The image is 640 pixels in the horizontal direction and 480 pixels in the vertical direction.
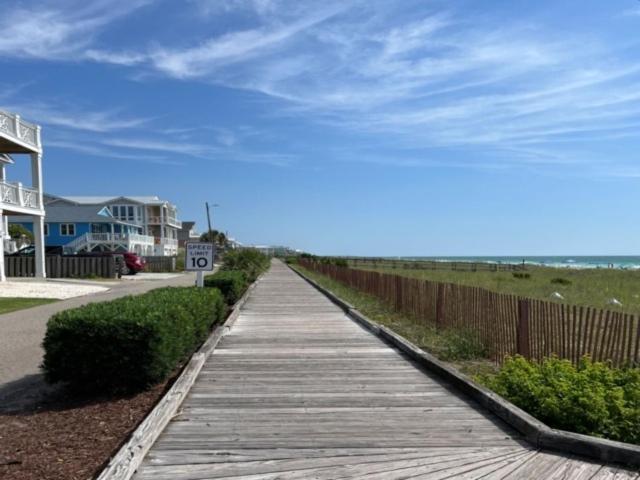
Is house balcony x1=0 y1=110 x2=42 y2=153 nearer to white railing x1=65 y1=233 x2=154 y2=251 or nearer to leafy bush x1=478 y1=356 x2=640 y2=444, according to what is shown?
white railing x1=65 y1=233 x2=154 y2=251

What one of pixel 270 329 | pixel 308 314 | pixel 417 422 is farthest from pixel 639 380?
pixel 308 314

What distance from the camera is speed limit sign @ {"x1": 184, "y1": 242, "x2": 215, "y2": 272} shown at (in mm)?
12867

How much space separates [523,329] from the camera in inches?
339

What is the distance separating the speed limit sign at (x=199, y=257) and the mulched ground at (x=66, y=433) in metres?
5.99

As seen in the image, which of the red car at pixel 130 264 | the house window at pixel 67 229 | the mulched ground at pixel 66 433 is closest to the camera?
the mulched ground at pixel 66 433

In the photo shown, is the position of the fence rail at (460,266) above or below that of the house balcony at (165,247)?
below

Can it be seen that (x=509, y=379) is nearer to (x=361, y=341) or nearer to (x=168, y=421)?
(x=168, y=421)

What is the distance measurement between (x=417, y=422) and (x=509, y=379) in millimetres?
1194

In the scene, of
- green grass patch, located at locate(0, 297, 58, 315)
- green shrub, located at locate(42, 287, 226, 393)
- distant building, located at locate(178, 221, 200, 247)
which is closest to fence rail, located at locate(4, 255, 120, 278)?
green grass patch, located at locate(0, 297, 58, 315)

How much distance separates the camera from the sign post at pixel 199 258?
1286 cm

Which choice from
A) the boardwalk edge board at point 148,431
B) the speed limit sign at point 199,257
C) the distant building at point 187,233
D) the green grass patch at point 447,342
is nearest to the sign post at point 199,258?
the speed limit sign at point 199,257

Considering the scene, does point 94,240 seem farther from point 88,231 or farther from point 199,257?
point 199,257

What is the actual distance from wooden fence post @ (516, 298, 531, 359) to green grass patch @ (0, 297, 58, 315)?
14.1 metres

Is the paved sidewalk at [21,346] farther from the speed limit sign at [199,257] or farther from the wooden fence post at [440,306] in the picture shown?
the wooden fence post at [440,306]
